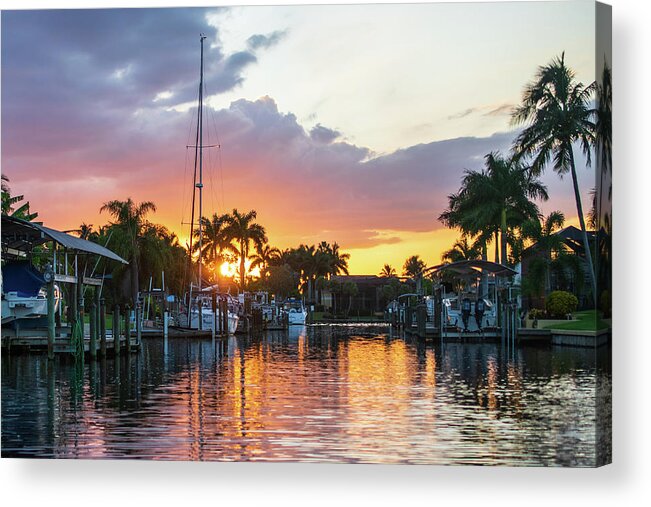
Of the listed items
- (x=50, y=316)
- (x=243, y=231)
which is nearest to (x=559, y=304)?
(x=243, y=231)

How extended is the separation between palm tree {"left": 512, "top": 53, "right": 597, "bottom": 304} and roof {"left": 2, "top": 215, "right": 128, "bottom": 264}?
1116 centimetres

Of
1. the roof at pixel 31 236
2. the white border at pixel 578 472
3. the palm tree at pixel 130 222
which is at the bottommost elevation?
the white border at pixel 578 472

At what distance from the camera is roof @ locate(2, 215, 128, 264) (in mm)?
23703

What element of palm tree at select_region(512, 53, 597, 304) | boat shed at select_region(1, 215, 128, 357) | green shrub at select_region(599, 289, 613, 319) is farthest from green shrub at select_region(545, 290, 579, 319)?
green shrub at select_region(599, 289, 613, 319)

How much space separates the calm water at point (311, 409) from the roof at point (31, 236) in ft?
10.6

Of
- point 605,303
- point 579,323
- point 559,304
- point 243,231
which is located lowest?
point 579,323

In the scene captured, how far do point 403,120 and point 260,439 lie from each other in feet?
18.7

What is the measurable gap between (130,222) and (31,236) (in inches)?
159

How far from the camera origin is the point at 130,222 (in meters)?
28.9

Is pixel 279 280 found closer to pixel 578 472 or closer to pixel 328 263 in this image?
pixel 328 263

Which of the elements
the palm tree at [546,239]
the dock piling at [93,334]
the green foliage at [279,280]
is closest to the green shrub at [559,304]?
the palm tree at [546,239]

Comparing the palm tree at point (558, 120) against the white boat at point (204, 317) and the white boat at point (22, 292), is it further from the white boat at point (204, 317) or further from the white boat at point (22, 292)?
the white boat at point (204, 317)

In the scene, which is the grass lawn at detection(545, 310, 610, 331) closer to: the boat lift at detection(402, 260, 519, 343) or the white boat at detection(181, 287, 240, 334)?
the boat lift at detection(402, 260, 519, 343)

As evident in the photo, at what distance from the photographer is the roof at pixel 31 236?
23.7m
